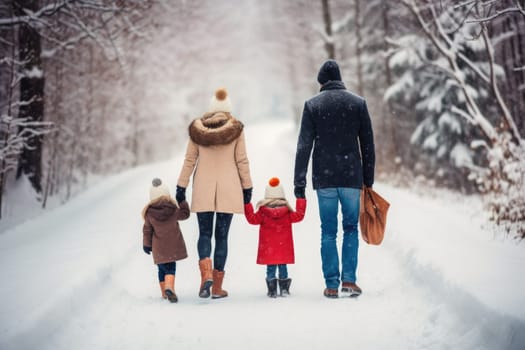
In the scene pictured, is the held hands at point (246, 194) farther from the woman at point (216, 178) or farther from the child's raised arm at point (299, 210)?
the child's raised arm at point (299, 210)

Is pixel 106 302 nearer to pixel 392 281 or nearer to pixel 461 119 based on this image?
pixel 392 281

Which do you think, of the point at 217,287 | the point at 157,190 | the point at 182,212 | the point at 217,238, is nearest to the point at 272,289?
the point at 217,287

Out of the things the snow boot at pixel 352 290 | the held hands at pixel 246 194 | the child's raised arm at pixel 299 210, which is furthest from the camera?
the held hands at pixel 246 194

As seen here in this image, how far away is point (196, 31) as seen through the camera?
91.6ft

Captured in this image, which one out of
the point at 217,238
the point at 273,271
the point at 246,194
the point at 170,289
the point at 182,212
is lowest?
the point at 170,289

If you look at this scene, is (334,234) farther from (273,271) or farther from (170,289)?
(170,289)

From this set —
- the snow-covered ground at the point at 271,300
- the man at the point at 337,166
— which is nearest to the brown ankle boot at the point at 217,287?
the snow-covered ground at the point at 271,300

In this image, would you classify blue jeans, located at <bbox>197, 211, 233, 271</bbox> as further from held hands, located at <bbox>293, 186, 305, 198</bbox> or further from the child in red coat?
held hands, located at <bbox>293, 186, 305, 198</bbox>

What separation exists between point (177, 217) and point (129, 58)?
18097mm

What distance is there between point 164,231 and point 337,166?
1934 mm

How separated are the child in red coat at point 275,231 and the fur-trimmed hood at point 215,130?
2.23 feet

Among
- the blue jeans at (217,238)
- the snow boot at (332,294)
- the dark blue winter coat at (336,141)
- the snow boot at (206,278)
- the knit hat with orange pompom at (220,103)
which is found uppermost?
the knit hat with orange pompom at (220,103)

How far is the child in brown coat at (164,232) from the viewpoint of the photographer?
14.9 feet

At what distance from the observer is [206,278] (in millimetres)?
4621
